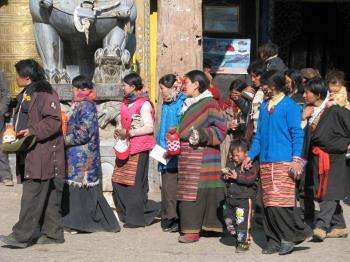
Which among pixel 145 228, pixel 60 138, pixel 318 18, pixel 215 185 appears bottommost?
pixel 145 228

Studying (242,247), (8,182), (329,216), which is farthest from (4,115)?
(329,216)

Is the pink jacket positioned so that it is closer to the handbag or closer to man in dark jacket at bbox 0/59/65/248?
the handbag

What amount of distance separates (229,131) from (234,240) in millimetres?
1540

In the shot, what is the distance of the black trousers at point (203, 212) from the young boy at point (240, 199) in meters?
0.29

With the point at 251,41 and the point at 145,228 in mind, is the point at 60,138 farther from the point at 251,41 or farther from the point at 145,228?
the point at 251,41

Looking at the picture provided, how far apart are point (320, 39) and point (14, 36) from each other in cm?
497

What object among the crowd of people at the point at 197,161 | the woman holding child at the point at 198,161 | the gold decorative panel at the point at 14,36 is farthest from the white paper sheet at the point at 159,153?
the gold decorative panel at the point at 14,36

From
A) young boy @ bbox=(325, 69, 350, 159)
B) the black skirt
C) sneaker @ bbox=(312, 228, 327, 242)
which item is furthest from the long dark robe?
the black skirt

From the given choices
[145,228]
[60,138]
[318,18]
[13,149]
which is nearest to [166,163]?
[145,228]

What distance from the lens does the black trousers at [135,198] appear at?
8.19 m

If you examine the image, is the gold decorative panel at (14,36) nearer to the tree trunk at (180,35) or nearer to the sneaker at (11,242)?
the tree trunk at (180,35)

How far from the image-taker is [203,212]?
746 cm

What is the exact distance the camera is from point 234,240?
755cm

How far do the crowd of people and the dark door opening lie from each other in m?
4.91
